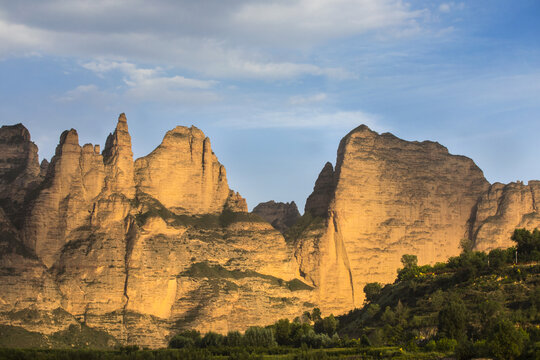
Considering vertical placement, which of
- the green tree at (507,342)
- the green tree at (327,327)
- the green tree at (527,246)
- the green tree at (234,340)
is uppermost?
the green tree at (527,246)

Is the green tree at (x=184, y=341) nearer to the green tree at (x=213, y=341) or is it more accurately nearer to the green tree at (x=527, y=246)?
the green tree at (x=213, y=341)

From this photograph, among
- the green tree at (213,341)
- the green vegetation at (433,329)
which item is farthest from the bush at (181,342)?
the green tree at (213,341)

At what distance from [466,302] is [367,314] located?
33.7 m

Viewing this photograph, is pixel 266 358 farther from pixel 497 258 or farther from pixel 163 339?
pixel 163 339

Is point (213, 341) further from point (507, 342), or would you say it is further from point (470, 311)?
point (507, 342)

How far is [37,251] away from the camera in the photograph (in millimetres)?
197750

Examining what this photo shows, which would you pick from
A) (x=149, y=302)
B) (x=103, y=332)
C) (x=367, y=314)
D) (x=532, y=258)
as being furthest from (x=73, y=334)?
(x=532, y=258)

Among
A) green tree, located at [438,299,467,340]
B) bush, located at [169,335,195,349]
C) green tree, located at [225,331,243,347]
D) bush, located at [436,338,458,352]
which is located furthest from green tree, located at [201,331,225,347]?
bush, located at [436,338,458,352]

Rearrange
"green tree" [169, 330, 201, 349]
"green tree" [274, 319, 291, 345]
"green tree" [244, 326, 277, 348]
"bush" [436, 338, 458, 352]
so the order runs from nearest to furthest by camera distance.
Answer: "bush" [436, 338, 458, 352] → "green tree" [244, 326, 277, 348] → "green tree" [169, 330, 201, 349] → "green tree" [274, 319, 291, 345]

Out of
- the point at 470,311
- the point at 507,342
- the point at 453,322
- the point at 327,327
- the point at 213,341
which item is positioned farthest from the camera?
the point at 327,327

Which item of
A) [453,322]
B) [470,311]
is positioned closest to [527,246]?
[470,311]

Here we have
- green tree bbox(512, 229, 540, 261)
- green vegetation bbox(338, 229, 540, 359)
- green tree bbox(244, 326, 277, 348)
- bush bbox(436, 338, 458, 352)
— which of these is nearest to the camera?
green vegetation bbox(338, 229, 540, 359)

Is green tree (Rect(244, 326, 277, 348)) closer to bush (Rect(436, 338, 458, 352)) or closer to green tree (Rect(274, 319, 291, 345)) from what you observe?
green tree (Rect(274, 319, 291, 345))

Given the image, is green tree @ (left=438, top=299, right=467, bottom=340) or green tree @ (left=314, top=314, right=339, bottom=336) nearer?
green tree @ (left=438, top=299, right=467, bottom=340)
